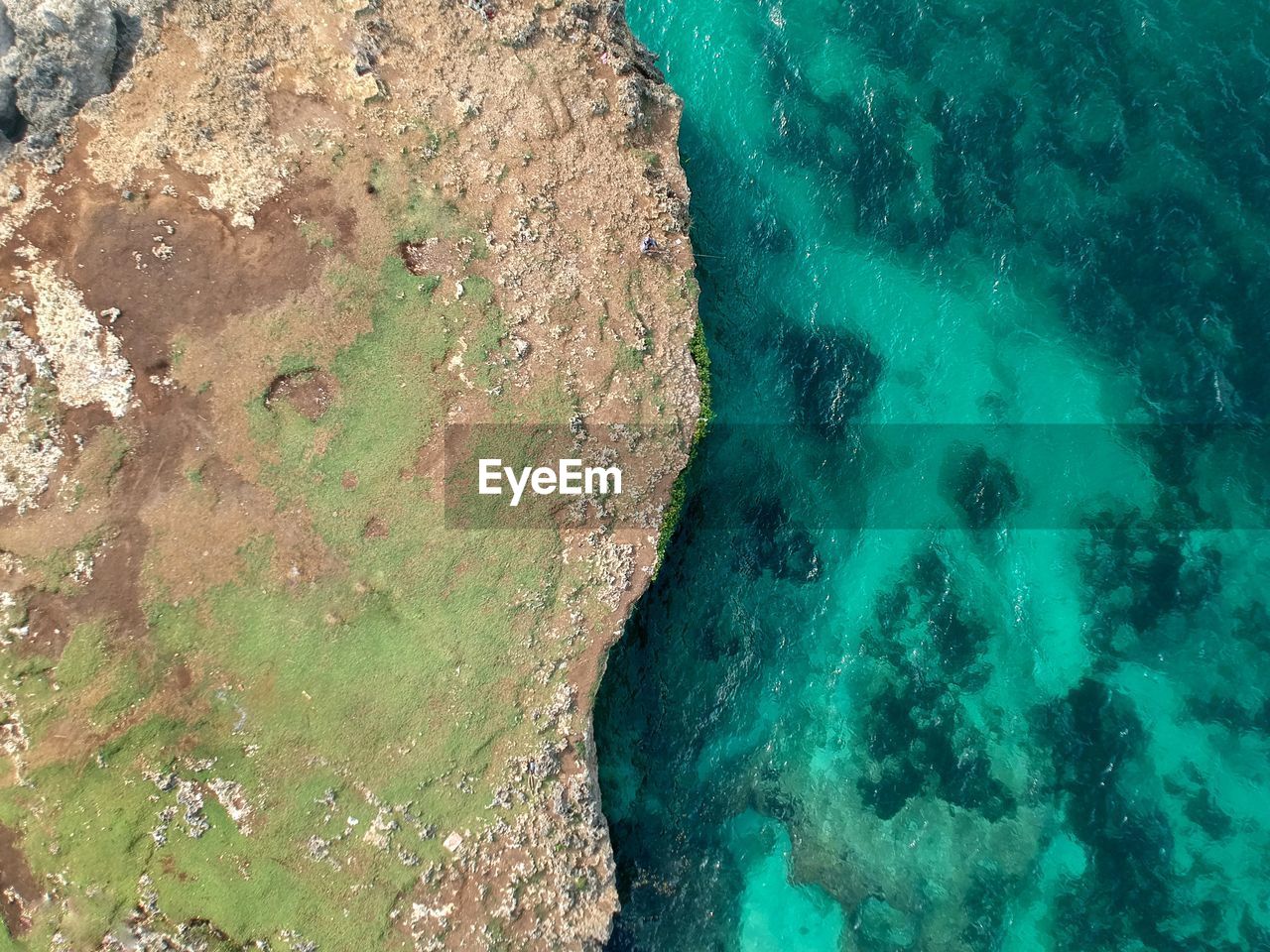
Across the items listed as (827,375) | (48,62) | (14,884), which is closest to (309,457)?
(48,62)

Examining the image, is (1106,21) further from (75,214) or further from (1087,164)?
(75,214)

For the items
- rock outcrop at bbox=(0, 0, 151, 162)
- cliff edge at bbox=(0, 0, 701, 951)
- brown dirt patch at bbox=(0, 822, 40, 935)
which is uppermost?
rock outcrop at bbox=(0, 0, 151, 162)
